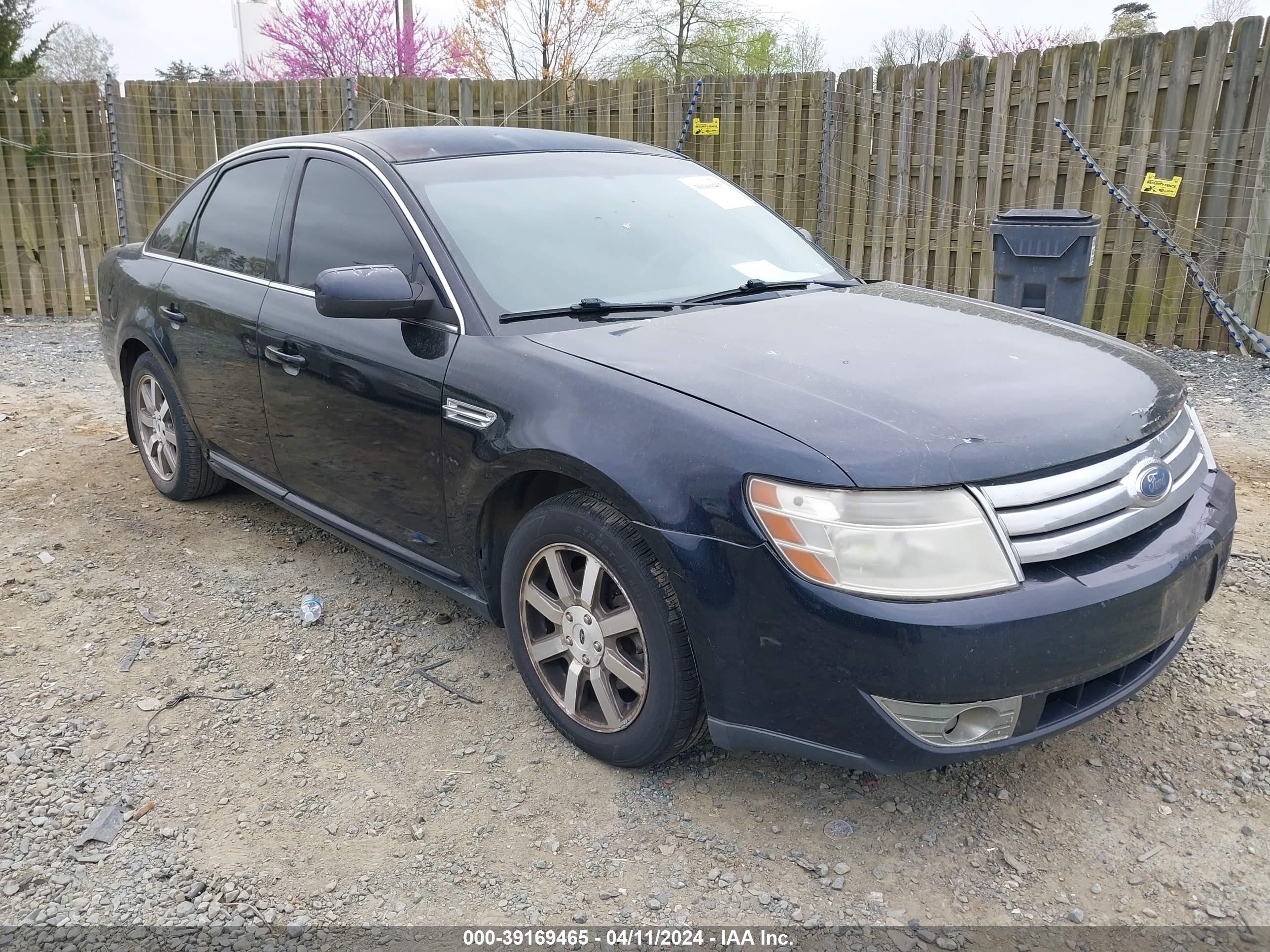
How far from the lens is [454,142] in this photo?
12.2 ft

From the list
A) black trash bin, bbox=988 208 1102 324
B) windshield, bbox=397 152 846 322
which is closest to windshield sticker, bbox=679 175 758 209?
windshield, bbox=397 152 846 322

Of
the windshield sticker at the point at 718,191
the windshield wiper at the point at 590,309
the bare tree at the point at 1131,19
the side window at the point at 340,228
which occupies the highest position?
the bare tree at the point at 1131,19

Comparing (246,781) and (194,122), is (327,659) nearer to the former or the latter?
(246,781)

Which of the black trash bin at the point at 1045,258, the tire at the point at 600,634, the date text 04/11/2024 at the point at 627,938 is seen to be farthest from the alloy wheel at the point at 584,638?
the black trash bin at the point at 1045,258

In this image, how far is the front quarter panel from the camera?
2312 mm

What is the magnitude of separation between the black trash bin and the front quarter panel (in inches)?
190

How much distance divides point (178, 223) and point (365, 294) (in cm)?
225

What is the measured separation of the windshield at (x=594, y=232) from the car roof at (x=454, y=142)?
6 cm

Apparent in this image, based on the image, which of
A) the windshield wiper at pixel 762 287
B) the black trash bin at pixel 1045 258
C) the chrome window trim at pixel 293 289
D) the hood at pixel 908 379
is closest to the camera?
the hood at pixel 908 379

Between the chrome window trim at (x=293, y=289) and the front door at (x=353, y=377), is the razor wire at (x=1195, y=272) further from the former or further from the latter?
the chrome window trim at (x=293, y=289)

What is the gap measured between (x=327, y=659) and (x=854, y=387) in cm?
210

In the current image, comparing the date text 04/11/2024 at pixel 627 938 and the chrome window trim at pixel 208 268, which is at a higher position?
the chrome window trim at pixel 208 268

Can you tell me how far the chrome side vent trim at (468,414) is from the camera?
2869mm

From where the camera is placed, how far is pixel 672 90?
31.4 ft
